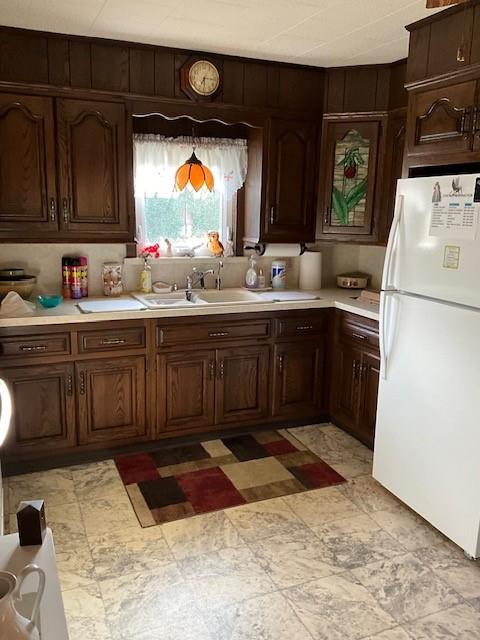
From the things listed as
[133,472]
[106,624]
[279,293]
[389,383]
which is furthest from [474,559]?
[279,293]

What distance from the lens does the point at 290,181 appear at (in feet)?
12.0

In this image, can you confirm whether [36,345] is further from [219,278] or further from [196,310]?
[219,278]

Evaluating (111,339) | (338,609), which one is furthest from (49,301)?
(338,609)

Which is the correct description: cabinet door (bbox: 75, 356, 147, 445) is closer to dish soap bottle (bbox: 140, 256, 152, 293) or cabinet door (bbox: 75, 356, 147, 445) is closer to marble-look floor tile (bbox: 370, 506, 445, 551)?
dish soap bottle (bbox: 140, 256, 152, 293)

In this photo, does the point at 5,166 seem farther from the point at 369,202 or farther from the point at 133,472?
the point at 369,202

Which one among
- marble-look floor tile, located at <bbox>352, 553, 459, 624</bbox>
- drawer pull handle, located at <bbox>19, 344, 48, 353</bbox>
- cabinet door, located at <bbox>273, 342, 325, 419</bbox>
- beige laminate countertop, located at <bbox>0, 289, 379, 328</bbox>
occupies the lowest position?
marble-look floor tile, located at <bbox>352, 553, 459, 624</bbox>

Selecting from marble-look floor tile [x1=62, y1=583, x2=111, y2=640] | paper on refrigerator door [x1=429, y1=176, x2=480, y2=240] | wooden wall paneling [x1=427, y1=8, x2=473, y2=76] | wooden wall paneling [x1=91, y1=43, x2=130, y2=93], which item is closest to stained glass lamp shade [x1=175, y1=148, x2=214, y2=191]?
wooden wall paneling [x1=91, y1=43, x2=130, y2=93]

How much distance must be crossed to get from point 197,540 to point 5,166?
2.21 meters

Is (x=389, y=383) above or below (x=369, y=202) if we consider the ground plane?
below

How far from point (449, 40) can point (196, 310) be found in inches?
74.2

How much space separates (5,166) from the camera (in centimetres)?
297

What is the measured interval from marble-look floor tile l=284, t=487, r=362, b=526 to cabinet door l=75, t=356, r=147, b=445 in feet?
3.40

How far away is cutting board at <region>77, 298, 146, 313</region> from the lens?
121 inches

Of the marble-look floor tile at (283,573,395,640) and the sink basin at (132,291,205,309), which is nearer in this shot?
the marble-look floor tile at (283,573,395,640)
